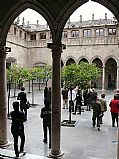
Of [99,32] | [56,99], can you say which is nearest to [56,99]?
[56,99]

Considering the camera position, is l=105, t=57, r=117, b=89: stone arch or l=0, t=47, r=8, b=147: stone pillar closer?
l=0, t=47, r=8, b=147: stone pillar

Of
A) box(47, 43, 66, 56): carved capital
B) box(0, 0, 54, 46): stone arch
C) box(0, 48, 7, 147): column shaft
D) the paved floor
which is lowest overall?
the paved floor

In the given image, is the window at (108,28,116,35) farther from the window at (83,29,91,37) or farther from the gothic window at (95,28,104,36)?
the window at (83,29,91,37)

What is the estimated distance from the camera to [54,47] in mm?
5949

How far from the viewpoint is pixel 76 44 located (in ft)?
102

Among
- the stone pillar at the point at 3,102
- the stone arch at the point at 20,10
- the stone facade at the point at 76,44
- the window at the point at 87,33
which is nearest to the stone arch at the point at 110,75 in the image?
the stone facade at the point at 76,44

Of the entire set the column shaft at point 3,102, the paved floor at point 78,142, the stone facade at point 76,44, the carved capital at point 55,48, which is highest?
the stone facade at point 76,44

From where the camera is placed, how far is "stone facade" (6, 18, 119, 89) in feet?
97.1

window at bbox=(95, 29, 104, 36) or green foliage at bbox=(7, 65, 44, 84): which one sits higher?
window at bbox=(95, 29, 104, 36)

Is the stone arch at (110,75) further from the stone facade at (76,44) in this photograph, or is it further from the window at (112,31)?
the window at (112,31)

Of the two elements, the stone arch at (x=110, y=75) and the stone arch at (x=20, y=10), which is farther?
the stone arch at (x=110, y=75)

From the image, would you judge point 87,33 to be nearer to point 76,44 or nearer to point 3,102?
point 76,44

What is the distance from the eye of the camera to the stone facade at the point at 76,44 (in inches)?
1166

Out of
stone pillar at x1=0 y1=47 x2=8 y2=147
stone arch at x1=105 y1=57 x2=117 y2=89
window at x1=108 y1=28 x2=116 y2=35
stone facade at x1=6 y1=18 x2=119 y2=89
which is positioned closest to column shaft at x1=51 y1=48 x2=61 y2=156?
stone pillar at x1=0 y1=47 x2=8 y2=147
